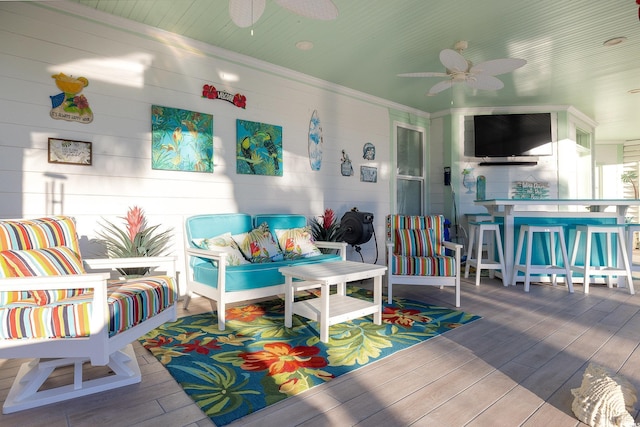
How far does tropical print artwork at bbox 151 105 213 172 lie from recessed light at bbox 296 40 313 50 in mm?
1254

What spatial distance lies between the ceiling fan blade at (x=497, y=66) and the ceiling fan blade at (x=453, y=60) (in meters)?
0.14

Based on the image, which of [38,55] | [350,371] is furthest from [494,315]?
[38,55]

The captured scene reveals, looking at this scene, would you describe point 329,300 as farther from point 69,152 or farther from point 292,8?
point 69,152

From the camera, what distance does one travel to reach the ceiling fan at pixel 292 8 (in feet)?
8.13

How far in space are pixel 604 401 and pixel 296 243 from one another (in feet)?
9.01

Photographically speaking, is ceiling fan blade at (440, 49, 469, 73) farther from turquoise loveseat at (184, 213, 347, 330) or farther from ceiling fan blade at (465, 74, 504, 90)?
turquoise loveseat at (184, 213, 347, 330)

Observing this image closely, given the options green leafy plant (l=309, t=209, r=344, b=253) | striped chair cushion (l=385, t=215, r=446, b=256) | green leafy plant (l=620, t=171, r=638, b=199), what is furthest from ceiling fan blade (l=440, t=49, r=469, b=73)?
green leafy plant (l=620, t=171, r=638, b=199)

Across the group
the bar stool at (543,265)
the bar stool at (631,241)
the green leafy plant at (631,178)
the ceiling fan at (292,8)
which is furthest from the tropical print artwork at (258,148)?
the green leafy plant at (631,178)

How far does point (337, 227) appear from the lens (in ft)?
16.9

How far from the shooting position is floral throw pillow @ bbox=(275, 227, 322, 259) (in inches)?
149

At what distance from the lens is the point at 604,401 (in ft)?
5.12

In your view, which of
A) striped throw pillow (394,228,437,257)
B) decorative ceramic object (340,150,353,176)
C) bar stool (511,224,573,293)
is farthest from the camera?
decorative ceramic object (340,150,353,176)

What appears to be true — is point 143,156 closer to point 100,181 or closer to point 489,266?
point 100,181

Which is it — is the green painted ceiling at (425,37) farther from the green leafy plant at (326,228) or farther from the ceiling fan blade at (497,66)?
the green leafy plant at (326,228)
